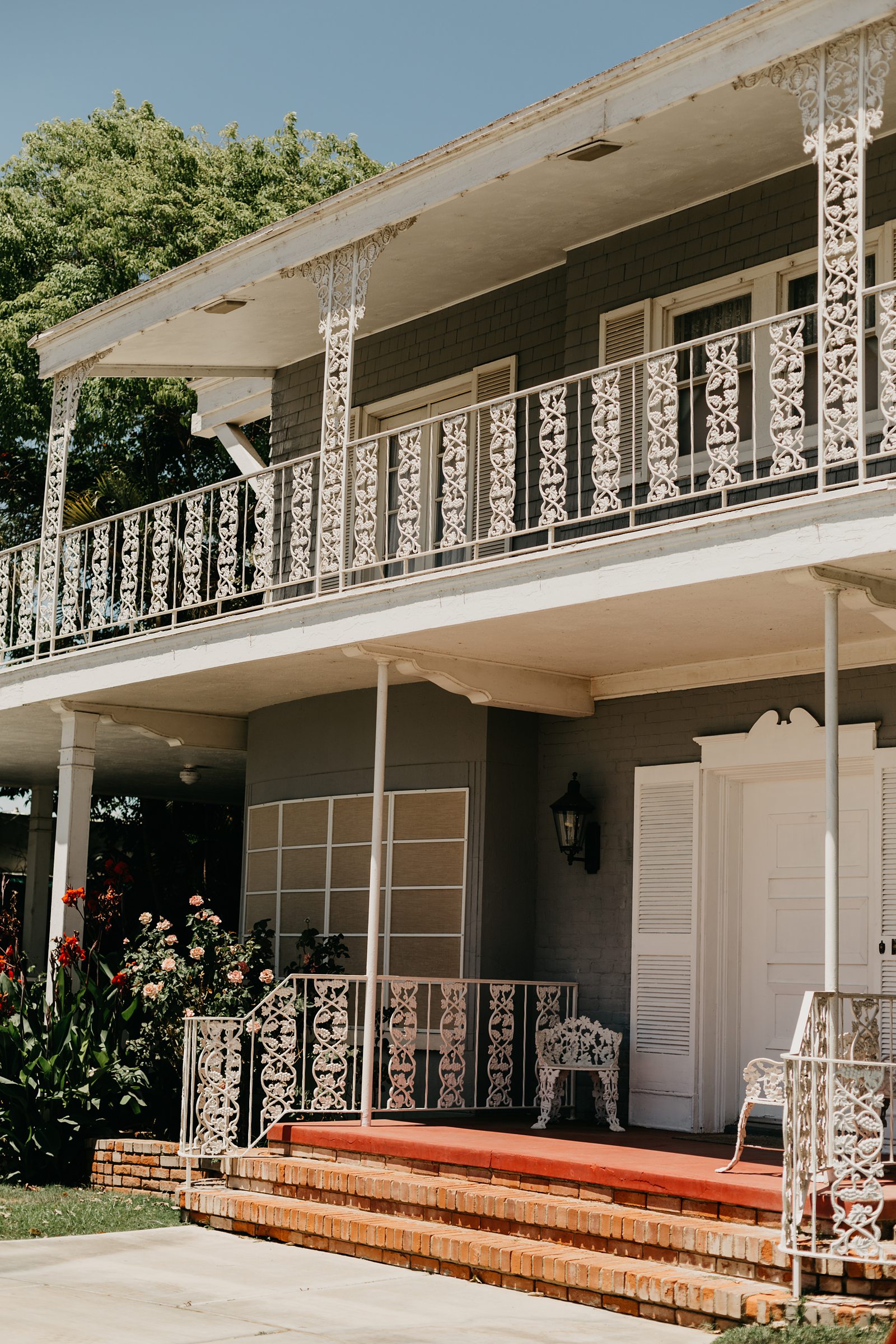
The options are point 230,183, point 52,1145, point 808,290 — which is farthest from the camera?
point 230,183

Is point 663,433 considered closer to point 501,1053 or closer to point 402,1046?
point 402,1046

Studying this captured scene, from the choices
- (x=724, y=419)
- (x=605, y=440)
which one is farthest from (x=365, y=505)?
(x=724, y=419)

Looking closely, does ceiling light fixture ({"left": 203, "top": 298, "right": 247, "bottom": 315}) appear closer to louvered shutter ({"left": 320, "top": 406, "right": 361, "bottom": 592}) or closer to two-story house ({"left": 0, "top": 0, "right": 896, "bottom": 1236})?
two-story house ({"left": 0, "top": 0, "right": 896, "bottom": 1236})

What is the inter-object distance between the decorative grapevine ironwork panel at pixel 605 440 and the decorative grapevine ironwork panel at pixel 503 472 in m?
0.50

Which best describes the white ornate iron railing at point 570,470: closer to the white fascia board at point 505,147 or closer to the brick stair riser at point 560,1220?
the white fascia board at point 505,147

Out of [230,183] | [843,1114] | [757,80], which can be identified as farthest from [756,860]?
[230,183]

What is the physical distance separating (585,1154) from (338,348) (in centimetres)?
479

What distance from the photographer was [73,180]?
74.9 ft

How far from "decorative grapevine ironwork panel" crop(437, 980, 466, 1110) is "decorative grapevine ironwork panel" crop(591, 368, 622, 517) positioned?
3363 millimetres

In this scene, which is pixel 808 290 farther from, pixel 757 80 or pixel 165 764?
pixel 165 764

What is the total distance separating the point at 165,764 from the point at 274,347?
4.80 m

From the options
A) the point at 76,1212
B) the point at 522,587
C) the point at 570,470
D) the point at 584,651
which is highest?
the point at 570,470

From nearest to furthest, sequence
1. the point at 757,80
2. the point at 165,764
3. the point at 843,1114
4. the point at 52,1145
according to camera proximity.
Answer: the point at 843,1114
the point at 757,80
the point at 52,1145
the point at 165,764

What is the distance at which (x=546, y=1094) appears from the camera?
9.53 m
